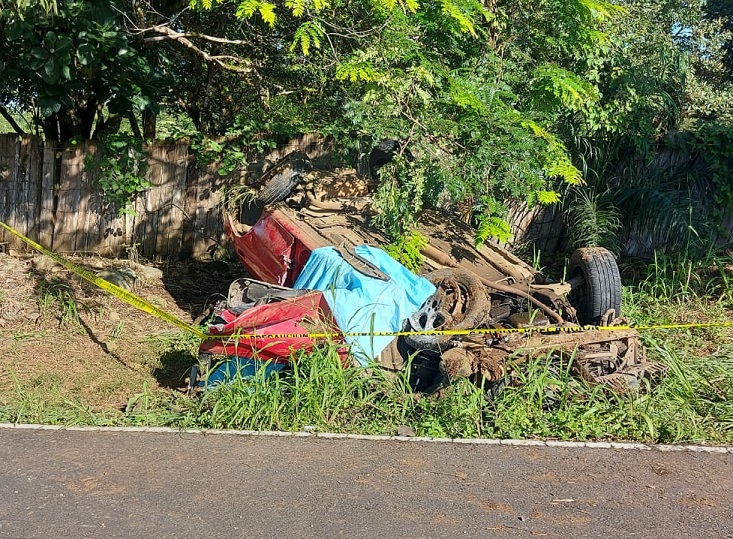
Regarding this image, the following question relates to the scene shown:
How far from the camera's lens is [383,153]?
902 cm

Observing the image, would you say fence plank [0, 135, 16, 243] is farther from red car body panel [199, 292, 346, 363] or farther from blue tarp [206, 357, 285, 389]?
blue tarp [206, 357, 285, 389]

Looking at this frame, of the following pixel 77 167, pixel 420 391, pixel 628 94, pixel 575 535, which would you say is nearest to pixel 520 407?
pixel 420 391

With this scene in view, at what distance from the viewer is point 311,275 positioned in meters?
7.15

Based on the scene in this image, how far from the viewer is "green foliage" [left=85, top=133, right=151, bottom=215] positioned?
9992 millimetres

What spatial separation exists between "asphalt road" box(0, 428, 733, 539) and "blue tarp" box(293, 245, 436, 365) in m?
1.14

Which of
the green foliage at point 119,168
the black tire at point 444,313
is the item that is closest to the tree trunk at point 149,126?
the green foliage at point 119,168

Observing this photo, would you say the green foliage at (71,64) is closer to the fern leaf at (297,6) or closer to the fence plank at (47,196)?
the fence plank at (47,196)

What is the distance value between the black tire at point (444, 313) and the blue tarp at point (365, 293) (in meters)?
0.10

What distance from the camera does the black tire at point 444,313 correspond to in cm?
639

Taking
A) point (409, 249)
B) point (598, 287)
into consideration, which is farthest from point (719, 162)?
point (409, 249)

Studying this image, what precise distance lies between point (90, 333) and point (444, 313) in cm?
378

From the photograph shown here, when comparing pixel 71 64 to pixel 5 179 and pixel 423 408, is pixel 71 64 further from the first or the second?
pixel 423 408

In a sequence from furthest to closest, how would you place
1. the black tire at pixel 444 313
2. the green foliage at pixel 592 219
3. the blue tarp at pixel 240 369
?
the green foliage at pixel 592 219 → the black tire at pixel 444 313 → the blue tarp at pixel 240 369

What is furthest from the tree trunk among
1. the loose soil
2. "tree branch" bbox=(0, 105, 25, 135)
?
the loose soil
